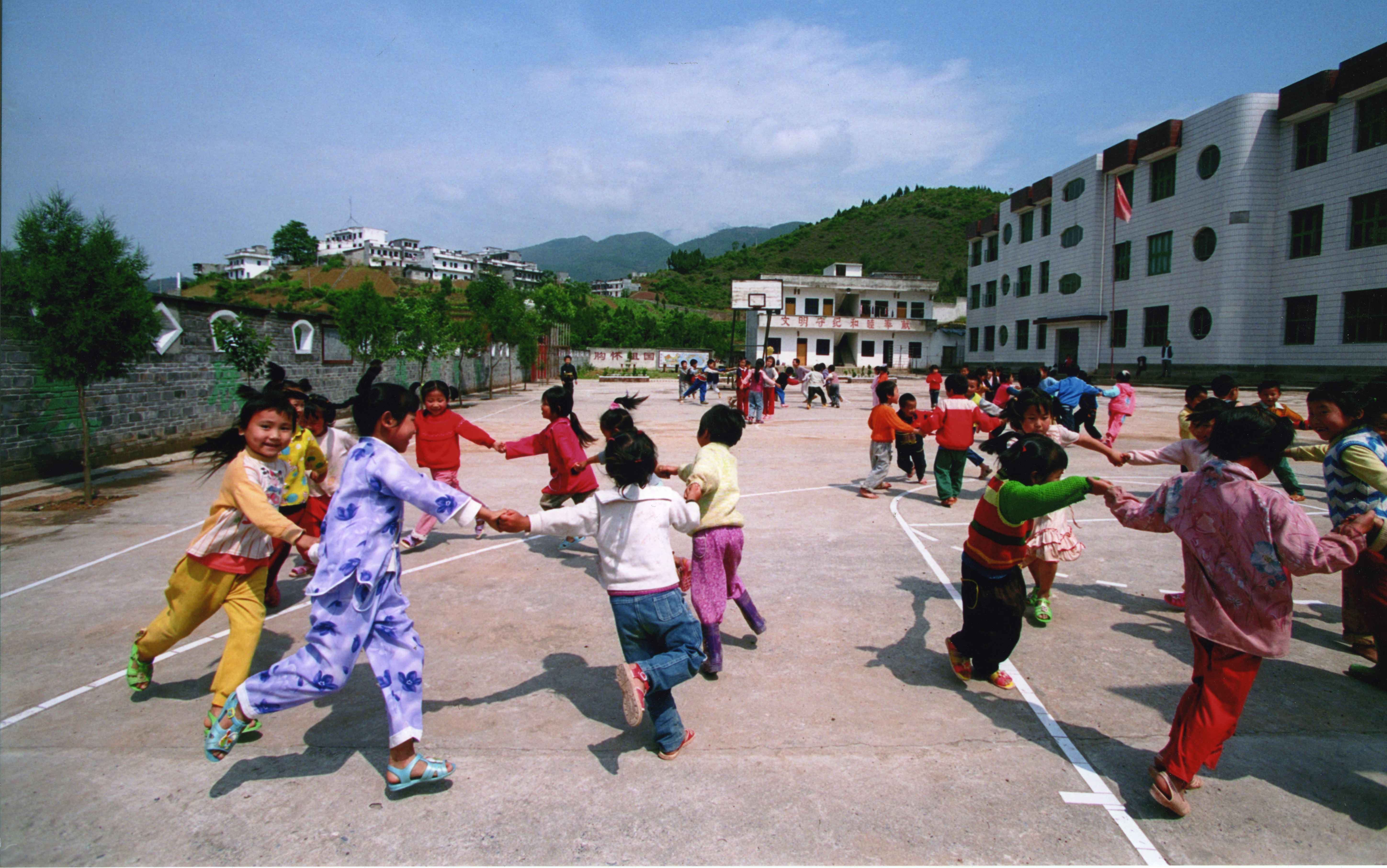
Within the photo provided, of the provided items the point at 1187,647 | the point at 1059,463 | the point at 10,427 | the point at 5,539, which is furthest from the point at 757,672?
the point at 10,427

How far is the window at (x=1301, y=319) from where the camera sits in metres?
29.8

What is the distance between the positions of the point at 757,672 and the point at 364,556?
2257mm

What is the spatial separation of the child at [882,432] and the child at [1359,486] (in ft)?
15.8

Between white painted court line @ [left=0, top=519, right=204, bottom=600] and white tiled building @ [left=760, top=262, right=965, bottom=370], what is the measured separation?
58.0m

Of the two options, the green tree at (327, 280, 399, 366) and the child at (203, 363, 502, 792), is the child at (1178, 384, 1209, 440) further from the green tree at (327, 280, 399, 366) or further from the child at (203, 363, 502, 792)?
the green tree at (327, 280, 399, 366)

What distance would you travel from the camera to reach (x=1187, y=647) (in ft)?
14.9

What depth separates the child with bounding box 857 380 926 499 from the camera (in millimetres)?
9273

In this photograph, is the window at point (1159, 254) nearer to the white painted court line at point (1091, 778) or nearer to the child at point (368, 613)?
the white painted court line at point (1091, 778)

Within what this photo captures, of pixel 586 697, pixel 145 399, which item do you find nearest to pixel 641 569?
pixel 586 697

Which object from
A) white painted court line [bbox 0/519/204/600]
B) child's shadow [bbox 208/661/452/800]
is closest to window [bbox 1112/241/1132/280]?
white painted court line [bbox 0/519/204/600]

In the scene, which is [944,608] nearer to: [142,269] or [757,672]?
[757,672]

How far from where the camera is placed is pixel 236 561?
3719 millimetres

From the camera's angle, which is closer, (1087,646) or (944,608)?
(1087,646)

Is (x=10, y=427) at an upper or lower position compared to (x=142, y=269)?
lower
